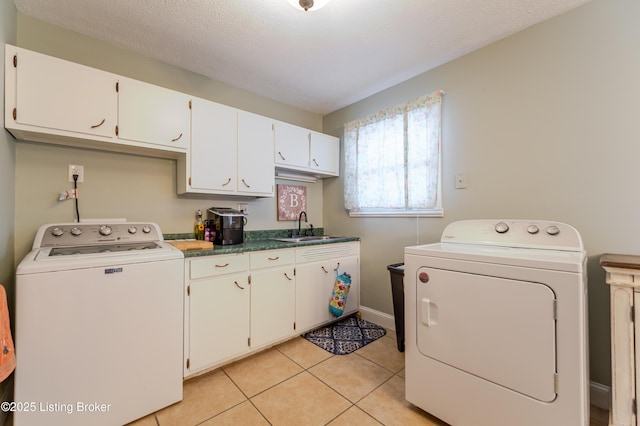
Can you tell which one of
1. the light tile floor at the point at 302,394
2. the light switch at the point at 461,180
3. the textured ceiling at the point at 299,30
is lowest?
the light tile floor at the point at 302,394

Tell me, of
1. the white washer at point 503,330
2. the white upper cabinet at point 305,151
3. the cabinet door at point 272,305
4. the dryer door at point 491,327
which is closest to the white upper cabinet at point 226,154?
the white upper cabinet at point 305,151

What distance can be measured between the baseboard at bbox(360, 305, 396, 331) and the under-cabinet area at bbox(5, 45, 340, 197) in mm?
1647

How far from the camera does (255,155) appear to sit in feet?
7.96

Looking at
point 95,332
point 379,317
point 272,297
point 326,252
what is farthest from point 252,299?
point 379,317

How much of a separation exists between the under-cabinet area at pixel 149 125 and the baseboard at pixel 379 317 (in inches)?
64.9

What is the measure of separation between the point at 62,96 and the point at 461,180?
2.86m

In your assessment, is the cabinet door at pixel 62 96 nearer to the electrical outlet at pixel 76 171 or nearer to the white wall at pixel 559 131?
the electrical outlet at pixel 76 171

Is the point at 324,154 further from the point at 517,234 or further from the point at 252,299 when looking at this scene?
the point at 517,234

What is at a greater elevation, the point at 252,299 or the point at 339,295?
the point at 252,299

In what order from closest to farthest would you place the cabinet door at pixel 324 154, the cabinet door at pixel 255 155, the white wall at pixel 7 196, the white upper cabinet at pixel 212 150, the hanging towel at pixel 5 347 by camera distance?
the hanging towel at pixel 5 347 → the white wall at pixel 7 196 → the white upper cabinet at pixel 212 150 → the cabinet door at pixel 255 155 → the cabinet door at pixel 324 154

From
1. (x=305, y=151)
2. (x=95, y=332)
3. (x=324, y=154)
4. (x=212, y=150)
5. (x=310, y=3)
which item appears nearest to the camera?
(x=95, y=332)

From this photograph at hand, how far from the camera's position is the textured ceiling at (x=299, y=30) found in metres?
1.66

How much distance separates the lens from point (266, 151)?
2.50 metres

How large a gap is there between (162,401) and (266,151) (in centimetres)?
200
